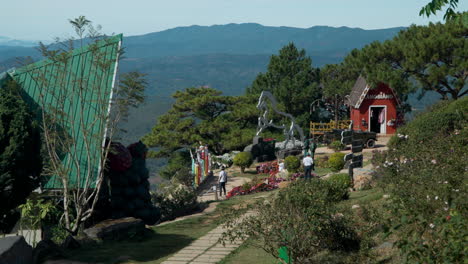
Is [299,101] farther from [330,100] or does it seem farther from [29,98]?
[29,98]

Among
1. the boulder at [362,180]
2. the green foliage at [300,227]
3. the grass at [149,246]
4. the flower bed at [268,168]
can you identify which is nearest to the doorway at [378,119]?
the flower bed at [268,168]

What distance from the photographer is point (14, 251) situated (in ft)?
34.6

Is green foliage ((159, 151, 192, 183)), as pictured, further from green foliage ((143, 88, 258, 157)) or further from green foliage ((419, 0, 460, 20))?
green foliage ((419, 0, 460, 20))

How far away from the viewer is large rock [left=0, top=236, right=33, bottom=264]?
1013 centimetres

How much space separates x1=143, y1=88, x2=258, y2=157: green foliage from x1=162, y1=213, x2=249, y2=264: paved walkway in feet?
92.4

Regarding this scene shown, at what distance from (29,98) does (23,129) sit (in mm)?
4305

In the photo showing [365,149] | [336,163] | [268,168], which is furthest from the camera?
[365,149]

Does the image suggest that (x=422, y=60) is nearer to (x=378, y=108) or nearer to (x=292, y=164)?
(x=378, y=108)

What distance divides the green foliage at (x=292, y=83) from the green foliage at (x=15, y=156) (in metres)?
36.4

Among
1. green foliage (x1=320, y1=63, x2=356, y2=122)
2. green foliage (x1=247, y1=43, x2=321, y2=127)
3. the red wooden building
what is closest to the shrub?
the red wooden building

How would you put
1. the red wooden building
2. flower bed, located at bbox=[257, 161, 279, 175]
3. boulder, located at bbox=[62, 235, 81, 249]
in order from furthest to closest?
the red wooden building
flower bed, located at bbox=[257, 161, 279, 175]
boulder, located at bbox=[62, 235, 81, 249]

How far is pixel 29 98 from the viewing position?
18.7 meters

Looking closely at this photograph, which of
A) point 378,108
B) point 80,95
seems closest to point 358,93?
point 378,108

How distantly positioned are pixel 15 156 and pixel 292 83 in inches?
1685
